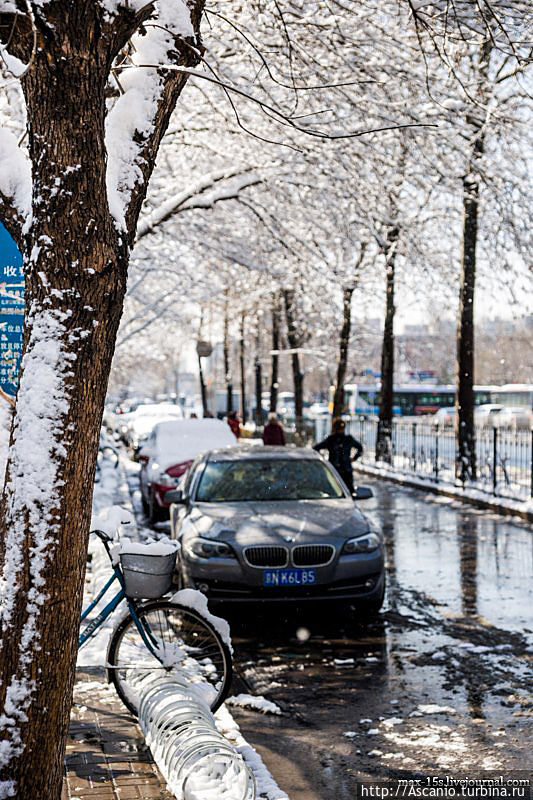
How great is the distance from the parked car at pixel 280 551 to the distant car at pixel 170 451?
216 inches

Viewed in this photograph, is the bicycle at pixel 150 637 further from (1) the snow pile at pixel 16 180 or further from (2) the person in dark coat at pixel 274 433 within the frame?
(2) the person in dark coat at pixel 274 433

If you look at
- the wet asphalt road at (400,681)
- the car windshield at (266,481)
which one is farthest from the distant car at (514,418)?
the car windshield at (266,481)

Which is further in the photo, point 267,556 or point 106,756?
point 267,556

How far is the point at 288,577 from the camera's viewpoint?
8422 millimetres

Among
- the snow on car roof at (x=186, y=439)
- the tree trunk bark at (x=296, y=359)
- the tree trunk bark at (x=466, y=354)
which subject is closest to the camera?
the snow on car roof at (x=186, y=439)

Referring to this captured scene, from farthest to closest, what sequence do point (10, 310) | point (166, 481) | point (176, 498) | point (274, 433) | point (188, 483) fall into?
point (274, 433) → point (166, 481) → point (188, 483) → point (176, 498) → point (10, 310)

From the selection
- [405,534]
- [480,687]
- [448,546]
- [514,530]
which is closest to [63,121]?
[480,687]

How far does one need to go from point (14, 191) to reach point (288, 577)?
16.5 ft

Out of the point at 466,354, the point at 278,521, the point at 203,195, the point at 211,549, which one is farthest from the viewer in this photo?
the point at 466,354

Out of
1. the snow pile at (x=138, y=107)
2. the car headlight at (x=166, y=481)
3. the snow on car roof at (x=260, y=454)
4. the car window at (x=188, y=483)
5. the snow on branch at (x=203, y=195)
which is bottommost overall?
the car headlight at (x=166, y=481)

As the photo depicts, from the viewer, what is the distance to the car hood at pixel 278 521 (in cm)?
862

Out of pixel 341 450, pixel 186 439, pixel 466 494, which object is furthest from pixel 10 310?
pixel 466 494

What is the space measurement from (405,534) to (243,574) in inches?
265

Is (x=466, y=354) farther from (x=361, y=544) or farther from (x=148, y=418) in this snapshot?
(x=148, y=418)
